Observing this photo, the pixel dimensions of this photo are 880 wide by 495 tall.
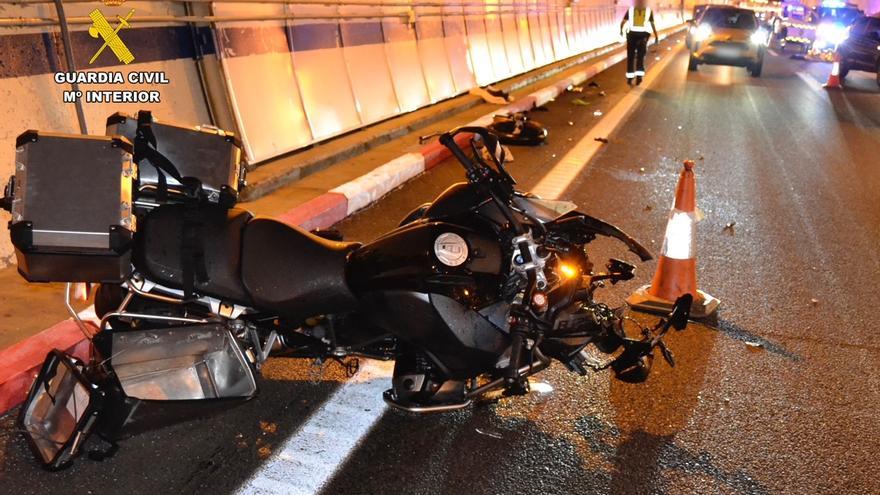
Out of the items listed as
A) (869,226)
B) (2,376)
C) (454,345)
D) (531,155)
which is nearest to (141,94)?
(2,376)

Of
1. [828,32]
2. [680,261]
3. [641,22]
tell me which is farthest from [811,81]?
[680,261]

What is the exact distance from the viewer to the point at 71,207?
2.77 metres

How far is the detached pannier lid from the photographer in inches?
108

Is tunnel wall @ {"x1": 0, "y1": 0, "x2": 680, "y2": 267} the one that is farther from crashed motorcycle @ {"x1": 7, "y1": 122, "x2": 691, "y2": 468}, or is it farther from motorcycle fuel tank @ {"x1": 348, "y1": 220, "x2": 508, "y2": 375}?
motorcycle fuel tank @ {"x1": 348, "y1": 220, "x2": 508, "y2": 375}

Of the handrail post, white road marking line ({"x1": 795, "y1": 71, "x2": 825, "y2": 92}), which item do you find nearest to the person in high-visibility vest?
white road marking line ({"x1": 795, "y1": 71, "x2": 825, "y2": 92})

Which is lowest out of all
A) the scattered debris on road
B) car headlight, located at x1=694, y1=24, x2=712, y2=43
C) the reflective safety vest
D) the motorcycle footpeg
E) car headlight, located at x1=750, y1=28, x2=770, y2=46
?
the scattered debris on road

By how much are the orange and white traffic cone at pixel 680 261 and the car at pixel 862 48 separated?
18141mm

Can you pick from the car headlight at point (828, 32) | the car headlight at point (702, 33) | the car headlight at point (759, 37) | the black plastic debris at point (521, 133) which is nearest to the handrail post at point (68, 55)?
the black plastic debris at point (521, 133)

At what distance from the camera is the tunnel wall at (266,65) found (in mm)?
5152

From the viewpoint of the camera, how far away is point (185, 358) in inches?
120

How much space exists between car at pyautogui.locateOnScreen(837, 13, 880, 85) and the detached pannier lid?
21.4 meters

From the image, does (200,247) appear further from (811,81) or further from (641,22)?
(811,81)

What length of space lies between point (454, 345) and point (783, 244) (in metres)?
4.33

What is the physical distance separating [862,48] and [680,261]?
61.2 feet
